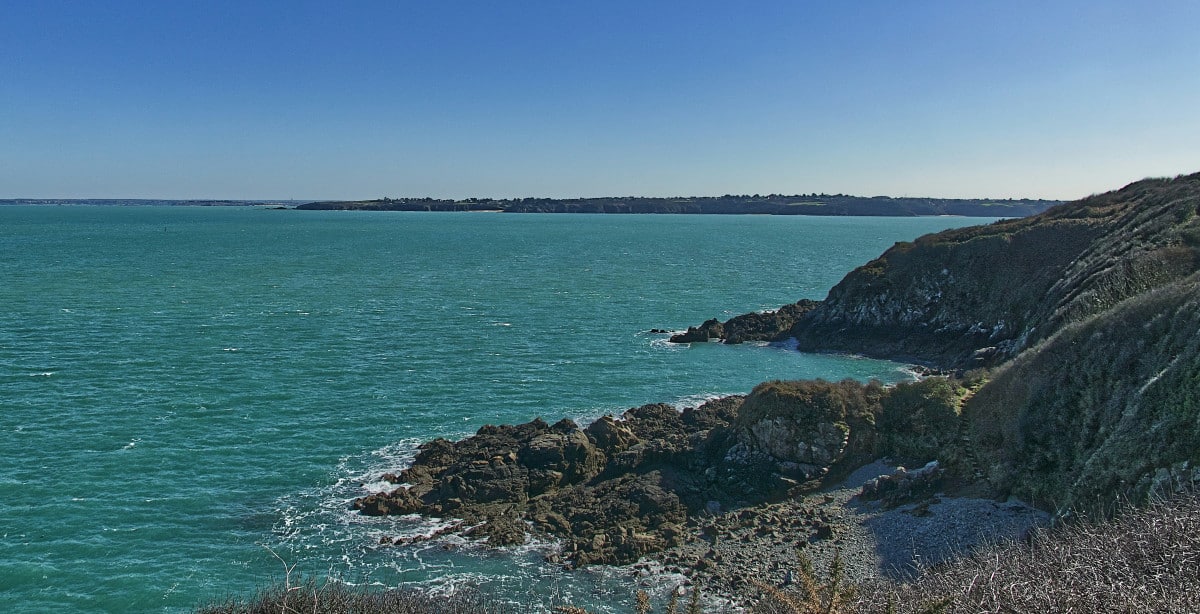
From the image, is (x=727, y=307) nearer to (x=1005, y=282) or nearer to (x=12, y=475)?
(x=1005, y=282)

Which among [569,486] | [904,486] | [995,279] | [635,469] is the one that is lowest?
[569,486]

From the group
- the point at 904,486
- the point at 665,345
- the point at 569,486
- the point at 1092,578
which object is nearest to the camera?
the point at 1092,578

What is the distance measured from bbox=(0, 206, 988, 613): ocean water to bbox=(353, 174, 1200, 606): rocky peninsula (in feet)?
7.87

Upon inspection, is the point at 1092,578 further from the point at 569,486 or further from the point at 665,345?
the point at 665,345

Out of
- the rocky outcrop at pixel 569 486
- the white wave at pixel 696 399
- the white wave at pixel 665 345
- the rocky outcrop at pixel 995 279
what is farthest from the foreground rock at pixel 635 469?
the white wave at pixel 665 345

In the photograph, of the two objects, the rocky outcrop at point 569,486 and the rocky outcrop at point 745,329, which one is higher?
the rocky outcrop at point 745,329

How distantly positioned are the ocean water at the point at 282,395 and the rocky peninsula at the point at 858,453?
94.4 inches

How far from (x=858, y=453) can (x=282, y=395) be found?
2692 centimetres

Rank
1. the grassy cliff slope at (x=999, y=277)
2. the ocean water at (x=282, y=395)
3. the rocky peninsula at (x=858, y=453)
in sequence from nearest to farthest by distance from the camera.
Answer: the rocky peninsula at (x=858, y=453)
the ocean water at (x=282, y=395)
the grassy cliff slope at (x=999, y=277)

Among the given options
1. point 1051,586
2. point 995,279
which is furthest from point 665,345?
point 1051,586

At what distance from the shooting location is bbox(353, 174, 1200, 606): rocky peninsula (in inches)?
841

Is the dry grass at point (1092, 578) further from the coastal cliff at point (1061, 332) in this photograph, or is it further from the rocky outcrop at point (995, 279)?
the rocky outcrop at point (995, 279)

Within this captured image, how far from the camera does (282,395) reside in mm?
38344

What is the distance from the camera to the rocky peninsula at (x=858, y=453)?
21359 millimetres
